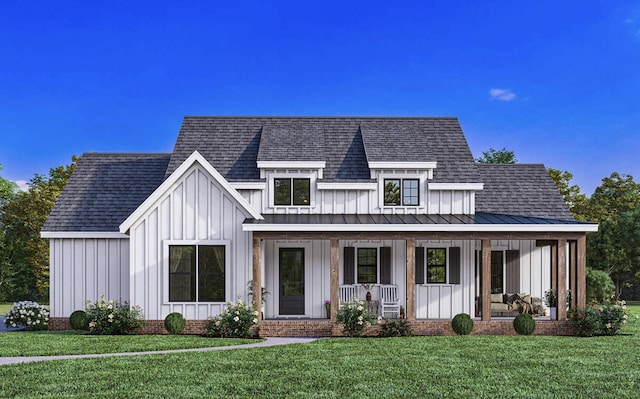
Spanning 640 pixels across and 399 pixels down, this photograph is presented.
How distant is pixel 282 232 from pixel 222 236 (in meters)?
1.98

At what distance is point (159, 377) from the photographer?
11781mm

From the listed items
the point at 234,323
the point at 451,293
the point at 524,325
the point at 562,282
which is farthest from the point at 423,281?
the point at 234,323

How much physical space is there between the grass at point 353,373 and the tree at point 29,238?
101 ft

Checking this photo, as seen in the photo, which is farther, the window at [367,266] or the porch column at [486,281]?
the window at [367,266]

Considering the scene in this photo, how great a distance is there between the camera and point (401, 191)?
72.8ft

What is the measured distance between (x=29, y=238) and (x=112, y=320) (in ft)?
96.0

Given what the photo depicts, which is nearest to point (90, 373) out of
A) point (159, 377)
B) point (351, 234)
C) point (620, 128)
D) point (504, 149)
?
point (159, 377)

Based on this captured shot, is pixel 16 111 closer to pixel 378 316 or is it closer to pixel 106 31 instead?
pixel 106 31

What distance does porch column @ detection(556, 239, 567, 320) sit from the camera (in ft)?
63.3

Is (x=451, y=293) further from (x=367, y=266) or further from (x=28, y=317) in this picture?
(x=28, y=317)

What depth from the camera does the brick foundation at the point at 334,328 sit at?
18703 mm

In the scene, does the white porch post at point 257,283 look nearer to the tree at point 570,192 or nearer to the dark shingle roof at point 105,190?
the dark shingle roof at point 105,190

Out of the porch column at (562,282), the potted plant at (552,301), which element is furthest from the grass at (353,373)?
the potted plant at (552,301)

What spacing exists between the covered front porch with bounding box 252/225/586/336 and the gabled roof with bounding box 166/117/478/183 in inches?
109
